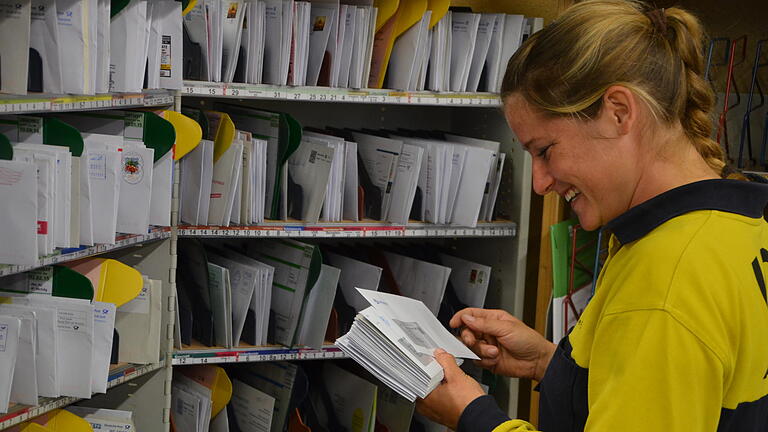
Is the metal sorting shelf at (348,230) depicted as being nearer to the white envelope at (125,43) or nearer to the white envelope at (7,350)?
the white envelope at (125,43)

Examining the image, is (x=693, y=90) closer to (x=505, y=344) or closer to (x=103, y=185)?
(x=505, y=344)

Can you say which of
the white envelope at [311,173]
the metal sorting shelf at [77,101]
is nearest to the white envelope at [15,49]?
the metal sorting shelf at [77,101]

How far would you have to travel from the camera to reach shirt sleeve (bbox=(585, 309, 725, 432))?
1225 millimetres

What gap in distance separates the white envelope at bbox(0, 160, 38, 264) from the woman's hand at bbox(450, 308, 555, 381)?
1.01 m

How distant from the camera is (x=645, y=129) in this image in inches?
54.1

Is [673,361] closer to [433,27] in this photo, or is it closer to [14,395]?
[14,395]

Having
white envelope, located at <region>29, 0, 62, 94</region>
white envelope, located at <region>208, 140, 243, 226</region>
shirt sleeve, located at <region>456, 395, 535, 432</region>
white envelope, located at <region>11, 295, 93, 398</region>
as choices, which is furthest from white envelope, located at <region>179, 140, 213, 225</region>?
shirt sleeve, located at <region>456, 395, 535, 432</region>

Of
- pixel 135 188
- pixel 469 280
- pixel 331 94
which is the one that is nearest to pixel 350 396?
pixel 469 280

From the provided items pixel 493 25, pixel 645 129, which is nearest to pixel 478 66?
pixel 493 25

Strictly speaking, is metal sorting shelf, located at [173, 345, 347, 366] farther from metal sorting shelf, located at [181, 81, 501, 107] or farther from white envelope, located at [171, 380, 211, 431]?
metal sorting shelf, located at [181, 81, 501, 107]

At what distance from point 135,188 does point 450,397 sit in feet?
4.13

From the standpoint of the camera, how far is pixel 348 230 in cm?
311

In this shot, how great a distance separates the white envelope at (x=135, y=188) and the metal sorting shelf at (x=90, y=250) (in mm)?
36

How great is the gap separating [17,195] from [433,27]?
1550 millimetres
